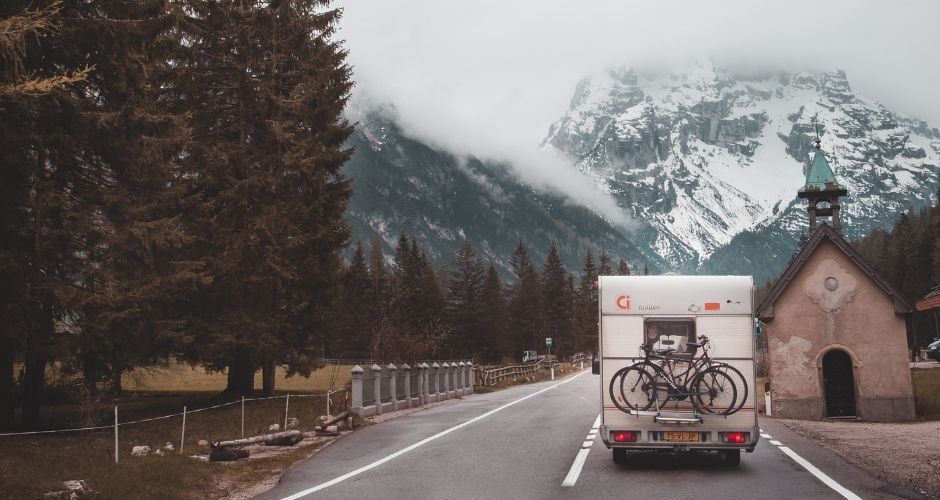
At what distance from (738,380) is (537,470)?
11.1 ft

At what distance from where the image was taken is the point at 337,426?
61.6 ft

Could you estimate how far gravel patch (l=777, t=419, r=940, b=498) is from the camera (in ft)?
38.1

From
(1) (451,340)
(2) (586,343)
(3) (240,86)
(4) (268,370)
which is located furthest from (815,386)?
(2) (586,343)

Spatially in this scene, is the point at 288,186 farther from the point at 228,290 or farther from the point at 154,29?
the point at 154,29

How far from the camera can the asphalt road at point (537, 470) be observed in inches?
405

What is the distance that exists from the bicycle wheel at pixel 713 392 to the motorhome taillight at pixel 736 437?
0.42 meters

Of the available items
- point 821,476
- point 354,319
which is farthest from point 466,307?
point 821,476

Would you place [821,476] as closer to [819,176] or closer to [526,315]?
[819,176]

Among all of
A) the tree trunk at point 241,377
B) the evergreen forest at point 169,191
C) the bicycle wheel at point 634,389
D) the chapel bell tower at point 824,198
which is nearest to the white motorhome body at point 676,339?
the bicycle wheel at point 634,389

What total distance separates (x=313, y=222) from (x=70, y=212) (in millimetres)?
11001

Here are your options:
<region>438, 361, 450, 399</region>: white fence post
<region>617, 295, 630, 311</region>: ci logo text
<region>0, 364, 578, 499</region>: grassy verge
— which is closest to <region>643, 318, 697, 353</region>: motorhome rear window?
<region>617, 295, 630, 311</region>: ci logo text

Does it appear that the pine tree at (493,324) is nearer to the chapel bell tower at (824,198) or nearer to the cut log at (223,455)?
the chapel bell tower at (824,198)

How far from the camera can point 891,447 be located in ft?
54.0

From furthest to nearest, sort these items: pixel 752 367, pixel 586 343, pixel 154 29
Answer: pixel 586 343, pixel 154 29, pixel 752 367
